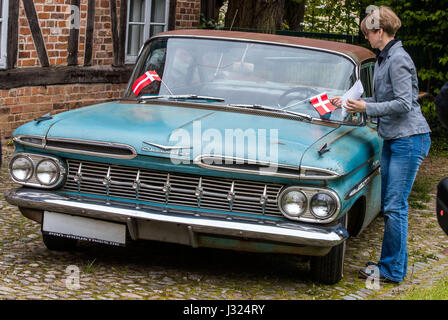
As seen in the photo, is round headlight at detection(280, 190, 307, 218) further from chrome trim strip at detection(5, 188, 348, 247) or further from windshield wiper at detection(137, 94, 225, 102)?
windshield wiper at detection(137, 94, 225, 102)

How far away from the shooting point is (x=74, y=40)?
1254cm

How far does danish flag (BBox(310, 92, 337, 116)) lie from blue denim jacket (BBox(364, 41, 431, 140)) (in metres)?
0.30

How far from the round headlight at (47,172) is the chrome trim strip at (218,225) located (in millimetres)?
168

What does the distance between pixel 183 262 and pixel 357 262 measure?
1453 millimetres

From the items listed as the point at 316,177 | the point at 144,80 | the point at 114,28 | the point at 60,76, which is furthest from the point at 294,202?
the point at 114,28

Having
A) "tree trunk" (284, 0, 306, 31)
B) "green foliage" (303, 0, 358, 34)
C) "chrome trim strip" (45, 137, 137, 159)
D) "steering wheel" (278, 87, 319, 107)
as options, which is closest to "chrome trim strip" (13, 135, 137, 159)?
"chrome trim strip" (45, 137, 137, 159)

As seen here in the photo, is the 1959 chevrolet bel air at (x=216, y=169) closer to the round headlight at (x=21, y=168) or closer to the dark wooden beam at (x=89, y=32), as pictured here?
the round headlight at (x=21, y=168)

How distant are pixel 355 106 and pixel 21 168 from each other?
2.34 meters

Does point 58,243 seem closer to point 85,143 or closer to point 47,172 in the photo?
point 47,172

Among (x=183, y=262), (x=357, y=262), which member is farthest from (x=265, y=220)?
(x=357, y=262)

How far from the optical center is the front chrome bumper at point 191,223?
491 centimetres


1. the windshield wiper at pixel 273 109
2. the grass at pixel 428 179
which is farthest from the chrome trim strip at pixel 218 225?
the grass at pixel 428 179

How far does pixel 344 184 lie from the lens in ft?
16.6

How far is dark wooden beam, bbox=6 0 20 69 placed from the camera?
1109 cm
